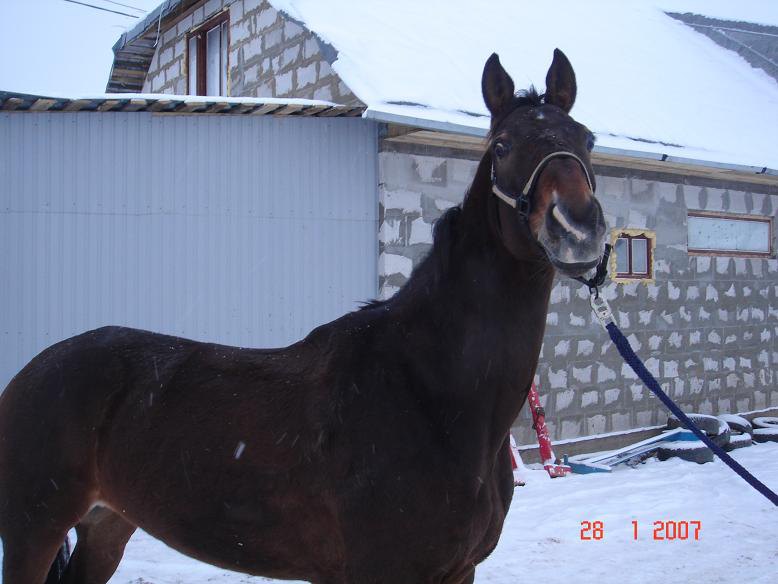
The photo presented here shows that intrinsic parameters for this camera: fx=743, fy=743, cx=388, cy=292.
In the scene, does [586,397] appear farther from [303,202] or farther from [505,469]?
[505,469]

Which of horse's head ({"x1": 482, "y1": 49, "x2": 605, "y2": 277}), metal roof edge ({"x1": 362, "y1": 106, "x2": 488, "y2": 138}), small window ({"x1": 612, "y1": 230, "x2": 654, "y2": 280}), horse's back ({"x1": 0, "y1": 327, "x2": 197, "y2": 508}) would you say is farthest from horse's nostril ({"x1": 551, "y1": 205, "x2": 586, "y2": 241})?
small window ({"x1": 612, "y1": 230, "x2": 654, "y2": 280})

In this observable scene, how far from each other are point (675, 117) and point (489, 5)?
3344mm

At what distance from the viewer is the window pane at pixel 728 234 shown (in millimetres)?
8945

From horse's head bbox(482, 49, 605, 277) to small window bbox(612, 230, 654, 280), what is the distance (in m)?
5.99

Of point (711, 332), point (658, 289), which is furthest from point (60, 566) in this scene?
point (711, 332)

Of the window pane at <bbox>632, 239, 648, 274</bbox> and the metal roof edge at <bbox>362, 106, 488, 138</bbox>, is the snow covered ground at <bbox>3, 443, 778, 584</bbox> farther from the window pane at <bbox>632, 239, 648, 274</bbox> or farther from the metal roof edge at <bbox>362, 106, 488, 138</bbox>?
the metal roof edge at <bbox>362, 106, 488, 138</bbox>

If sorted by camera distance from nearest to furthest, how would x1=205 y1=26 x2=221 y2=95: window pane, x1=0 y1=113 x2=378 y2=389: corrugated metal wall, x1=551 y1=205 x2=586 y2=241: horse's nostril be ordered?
1. x1=551 y1=205 x2=586 y2=241: horse's nostril
2. x1=0 y1=113 x2=378 y2=389: corrugated metal wall
3. x1=205 y1=26 x2=221 y2=95: window pane

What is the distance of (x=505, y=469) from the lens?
2.56 meters

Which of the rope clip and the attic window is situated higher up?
the attic window

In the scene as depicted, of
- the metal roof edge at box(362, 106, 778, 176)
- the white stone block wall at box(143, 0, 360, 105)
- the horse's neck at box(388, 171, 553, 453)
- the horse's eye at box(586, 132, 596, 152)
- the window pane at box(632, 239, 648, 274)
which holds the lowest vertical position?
the horse's neck at box(388, 171, 553, 453)

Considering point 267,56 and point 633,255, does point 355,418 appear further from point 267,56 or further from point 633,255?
point 267,56

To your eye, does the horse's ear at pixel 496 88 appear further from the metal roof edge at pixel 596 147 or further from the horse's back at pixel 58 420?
the metal roof edge at pixel 596 147

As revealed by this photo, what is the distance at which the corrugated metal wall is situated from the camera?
5617 millimetres

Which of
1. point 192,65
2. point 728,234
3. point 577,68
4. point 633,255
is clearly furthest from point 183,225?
point 728,234
